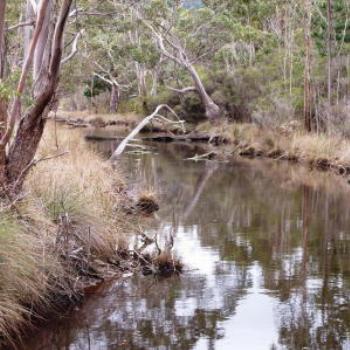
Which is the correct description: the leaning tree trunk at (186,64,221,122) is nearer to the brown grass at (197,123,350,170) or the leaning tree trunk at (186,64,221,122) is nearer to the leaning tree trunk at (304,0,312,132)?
the brown grass at (197,123,350,170)

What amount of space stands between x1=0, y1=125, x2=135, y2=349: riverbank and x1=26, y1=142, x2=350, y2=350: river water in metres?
0.30

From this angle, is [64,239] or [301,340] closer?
[301,340]

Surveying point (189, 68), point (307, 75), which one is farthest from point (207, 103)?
point (307, 75)

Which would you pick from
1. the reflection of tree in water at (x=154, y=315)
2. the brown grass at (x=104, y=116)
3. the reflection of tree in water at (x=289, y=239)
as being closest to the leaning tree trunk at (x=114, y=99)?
the brown grass at (x=104, y=116)

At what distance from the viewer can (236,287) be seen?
939 centimetres

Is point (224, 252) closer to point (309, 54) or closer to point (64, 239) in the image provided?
point (64, 239)

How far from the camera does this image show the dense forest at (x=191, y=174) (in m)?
8.12

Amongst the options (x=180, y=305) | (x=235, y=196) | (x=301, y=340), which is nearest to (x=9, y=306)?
(x=180, y=305)

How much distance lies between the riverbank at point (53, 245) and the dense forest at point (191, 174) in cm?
3

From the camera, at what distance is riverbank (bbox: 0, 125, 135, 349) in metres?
7.18

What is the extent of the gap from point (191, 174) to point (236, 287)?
500 inches

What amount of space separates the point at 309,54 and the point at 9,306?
22226 mm

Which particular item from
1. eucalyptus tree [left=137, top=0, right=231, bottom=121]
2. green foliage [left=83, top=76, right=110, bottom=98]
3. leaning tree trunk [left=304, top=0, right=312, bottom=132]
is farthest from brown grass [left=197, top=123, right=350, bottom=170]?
green foliage [left=83, top=76, right=110, bottom=98]

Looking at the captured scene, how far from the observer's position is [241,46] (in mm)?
37594
